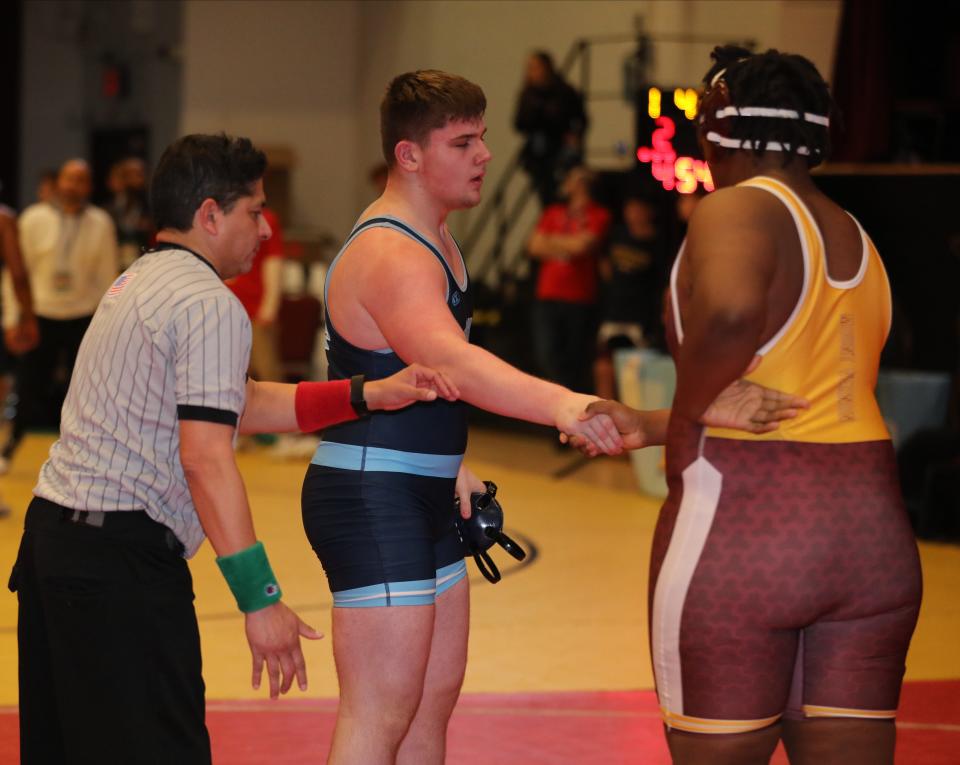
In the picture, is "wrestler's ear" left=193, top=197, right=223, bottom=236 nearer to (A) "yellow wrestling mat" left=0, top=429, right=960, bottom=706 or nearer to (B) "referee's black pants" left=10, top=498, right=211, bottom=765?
(B) "referee's black pants" left=10, top=498, right=211, bottom=765

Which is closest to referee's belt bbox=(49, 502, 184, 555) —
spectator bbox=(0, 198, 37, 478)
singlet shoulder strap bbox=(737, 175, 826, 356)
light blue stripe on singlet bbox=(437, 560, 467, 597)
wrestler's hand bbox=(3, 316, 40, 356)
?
light blue stripe on singlet bbox=(437, 560, 467, 597)

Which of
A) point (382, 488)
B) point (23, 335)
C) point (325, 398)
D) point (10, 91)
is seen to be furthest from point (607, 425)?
point (10, 91)

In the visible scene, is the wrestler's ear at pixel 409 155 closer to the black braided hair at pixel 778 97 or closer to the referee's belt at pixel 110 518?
the black braided hair at pixel 778 97

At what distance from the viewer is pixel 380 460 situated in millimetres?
2904

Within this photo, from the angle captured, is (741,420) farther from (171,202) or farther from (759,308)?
(171,202)

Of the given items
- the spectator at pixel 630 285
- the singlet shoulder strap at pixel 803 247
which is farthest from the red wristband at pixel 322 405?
the spectator at pixel 630 285

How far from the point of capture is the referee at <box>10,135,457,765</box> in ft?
8.45

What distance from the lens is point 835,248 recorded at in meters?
2.36

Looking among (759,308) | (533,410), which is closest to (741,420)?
(759,308)

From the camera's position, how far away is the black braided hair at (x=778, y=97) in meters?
2.40

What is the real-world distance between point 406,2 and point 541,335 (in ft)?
8.50

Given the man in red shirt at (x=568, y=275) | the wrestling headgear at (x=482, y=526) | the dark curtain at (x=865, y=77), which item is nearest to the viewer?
the wrestling headgear at (x=482, y=526)

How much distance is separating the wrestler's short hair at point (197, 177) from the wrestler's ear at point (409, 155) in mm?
345

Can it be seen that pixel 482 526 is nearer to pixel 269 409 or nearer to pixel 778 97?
pixel 269 409
